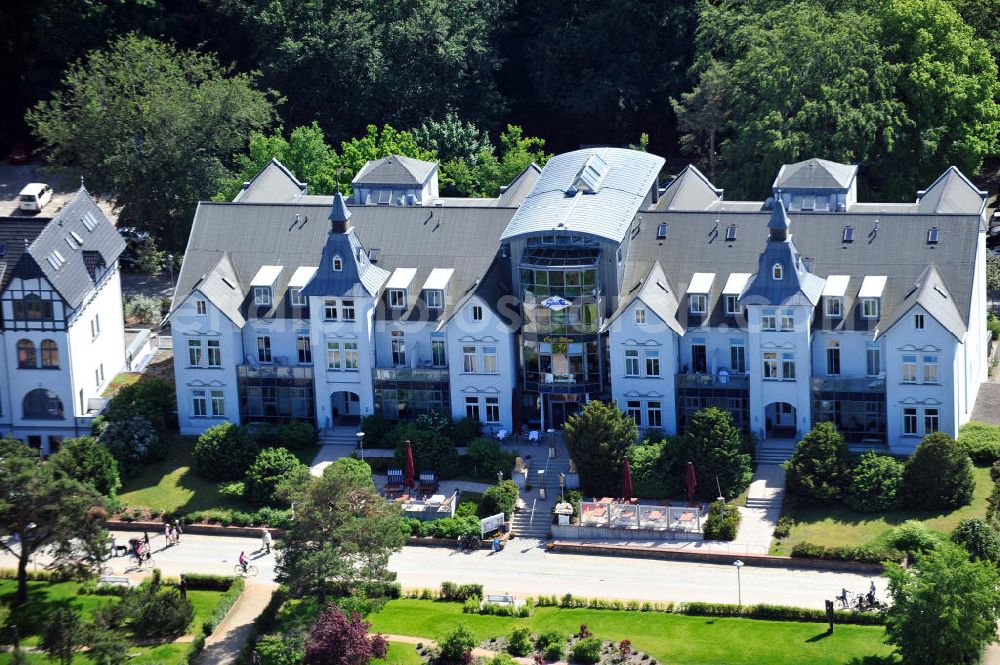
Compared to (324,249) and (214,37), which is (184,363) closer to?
(324,249)

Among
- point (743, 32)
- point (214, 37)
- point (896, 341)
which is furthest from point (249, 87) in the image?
point (896, 341)

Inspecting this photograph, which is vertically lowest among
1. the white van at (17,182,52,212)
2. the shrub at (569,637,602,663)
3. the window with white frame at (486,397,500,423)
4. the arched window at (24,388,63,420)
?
the shrub at (569,637,602,663)

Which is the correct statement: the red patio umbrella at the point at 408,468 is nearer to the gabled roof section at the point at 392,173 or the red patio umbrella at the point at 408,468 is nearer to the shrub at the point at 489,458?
the shrub at the point at 489,458

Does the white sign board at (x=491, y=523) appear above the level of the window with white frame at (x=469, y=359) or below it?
below

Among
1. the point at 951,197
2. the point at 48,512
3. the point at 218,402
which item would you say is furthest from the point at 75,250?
the point at 951,197

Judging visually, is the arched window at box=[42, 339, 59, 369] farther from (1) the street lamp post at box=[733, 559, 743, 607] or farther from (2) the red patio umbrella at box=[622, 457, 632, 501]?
(1) the street lamp post at box=[733, 559, 743, 607]

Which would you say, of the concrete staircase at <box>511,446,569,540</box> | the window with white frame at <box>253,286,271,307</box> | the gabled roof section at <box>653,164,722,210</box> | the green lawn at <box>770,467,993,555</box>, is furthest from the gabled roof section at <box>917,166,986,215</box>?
the window with white frame at <box>253,286,271,307</box>

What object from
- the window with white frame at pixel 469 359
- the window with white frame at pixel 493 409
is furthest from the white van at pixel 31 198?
the window with white frame at pixel 493 409
